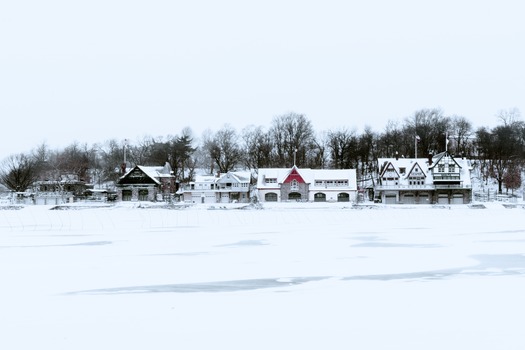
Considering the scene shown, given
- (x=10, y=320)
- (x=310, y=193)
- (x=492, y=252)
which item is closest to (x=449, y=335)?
(x=10, y=320)

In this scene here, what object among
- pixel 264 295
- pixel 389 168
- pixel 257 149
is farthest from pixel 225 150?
pixel 264 295

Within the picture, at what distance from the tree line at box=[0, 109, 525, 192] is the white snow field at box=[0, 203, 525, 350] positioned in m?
70.4

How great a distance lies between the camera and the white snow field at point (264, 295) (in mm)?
8758

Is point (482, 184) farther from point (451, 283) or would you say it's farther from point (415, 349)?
point (415, 349)

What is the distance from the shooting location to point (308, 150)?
10069cm

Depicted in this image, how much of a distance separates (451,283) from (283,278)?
4.50m

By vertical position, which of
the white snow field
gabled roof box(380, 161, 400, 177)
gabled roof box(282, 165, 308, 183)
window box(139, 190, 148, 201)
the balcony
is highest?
gabled roof box(380, 161, 400, 177)

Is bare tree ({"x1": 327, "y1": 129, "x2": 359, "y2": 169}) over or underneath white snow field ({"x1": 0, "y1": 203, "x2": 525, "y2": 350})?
over

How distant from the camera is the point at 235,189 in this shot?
78.1 metres

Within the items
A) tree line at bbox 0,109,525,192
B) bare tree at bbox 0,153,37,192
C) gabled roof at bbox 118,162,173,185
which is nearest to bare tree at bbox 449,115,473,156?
tree line at bbox 0,109,525,192

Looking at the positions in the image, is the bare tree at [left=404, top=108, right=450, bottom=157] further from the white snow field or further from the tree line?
the white snow field

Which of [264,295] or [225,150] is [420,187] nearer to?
[225,150]

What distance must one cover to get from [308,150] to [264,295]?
89.4m

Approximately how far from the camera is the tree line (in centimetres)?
9225
